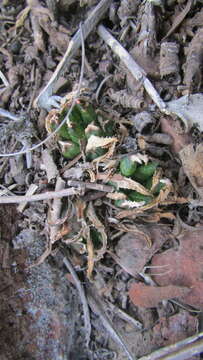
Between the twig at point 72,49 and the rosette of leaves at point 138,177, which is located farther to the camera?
the twig at point 72,49

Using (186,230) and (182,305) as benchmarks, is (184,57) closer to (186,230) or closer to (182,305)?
(186,230)

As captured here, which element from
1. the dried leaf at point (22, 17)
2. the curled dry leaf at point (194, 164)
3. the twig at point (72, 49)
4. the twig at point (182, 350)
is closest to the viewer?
the curled dry leaf at point (194, 164)

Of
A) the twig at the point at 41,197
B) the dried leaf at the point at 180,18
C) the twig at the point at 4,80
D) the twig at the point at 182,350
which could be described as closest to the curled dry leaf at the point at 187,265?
the twig at the point at 182,350

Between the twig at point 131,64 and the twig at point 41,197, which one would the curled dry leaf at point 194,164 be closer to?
the twig at point 131,64

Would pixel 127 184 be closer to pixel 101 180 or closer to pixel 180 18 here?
pixel 101 180

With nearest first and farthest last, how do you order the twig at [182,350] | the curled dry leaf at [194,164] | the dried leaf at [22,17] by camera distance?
the curled dry leaf at [194,164] < the twig at [182,350] < the dried leaf at [22,17]

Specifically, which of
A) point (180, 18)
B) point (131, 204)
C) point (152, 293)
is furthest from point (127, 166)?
point (180, 18)
